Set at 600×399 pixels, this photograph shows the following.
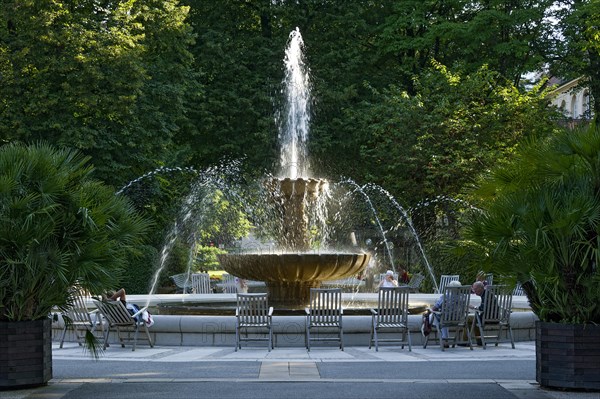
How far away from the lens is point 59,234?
12234 millimetres

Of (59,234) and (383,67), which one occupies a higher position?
(383,67)

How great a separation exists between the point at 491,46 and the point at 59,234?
3119 cm

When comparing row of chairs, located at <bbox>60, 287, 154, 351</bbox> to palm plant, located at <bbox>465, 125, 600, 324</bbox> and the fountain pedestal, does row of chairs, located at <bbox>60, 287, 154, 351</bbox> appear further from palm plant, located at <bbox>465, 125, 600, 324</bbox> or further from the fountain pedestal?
palm plant, located at <bbox>465, 125, 600, 324</bbox>

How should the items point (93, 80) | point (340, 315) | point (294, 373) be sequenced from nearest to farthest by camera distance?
1. point (294, 373)
2. point (340, 315)
3. point (93, 80)

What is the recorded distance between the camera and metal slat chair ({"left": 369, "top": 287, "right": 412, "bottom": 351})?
17438 mm

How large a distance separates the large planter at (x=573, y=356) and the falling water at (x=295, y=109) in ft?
82.3

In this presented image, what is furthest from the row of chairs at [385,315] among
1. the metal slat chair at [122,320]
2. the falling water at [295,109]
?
the falling water at [295,109]

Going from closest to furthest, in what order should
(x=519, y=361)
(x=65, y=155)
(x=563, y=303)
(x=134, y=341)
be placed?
(x=563, y=303)
(x=65, y=155)
(x=519, y=361)
(x=134, y=341)

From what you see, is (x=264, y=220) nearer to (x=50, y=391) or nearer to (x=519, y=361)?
(x=519, y=361)

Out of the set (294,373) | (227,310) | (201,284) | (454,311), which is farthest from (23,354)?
(201,284)

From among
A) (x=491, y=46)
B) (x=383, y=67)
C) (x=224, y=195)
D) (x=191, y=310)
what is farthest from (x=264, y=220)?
(x=191, y=310)

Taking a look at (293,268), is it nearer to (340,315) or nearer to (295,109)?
(340,315)

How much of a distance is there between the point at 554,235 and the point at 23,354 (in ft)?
19.1

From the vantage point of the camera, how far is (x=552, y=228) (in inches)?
453
